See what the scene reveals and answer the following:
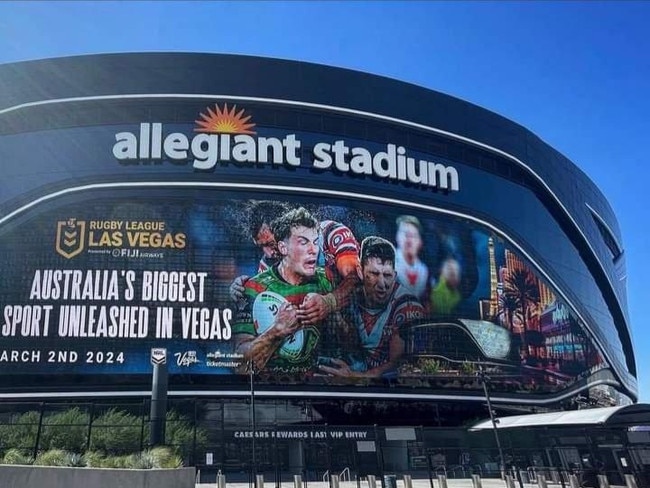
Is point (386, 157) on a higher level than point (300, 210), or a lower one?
higher

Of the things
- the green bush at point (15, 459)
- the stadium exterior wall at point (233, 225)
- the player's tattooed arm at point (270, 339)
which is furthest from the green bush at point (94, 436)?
the player's tattooed arm at point (270, 339)

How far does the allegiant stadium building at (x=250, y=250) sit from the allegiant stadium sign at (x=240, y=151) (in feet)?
0.57

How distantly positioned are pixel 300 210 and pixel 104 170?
16.3 metres

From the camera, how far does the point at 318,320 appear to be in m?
55.7

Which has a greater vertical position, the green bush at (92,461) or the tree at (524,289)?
the tree at (524,289)

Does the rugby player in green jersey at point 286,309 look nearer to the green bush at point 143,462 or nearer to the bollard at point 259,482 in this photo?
the bollard at point 259,482

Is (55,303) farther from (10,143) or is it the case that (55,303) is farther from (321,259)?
(321,259)

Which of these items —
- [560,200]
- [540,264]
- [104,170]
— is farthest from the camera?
[560,200]

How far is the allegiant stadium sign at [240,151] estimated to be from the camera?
5619 centimetres

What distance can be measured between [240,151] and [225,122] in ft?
9.66

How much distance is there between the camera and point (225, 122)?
191ft

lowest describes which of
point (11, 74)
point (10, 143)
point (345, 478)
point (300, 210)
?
point (345, 478)

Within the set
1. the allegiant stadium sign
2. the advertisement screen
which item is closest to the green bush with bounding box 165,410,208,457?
the advertisement screen

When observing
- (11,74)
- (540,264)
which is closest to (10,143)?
(11,74)
